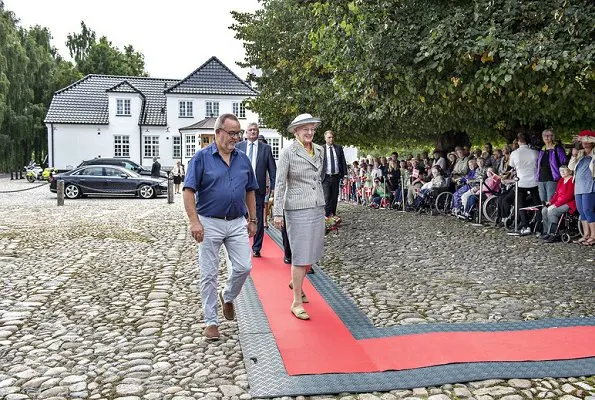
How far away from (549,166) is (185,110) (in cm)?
4193

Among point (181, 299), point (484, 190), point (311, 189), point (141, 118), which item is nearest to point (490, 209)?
point (484, 190)

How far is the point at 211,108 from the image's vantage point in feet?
166

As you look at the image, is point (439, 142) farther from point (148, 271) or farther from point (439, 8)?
point (148, 271)

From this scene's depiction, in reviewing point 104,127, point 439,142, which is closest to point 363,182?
point 439,142

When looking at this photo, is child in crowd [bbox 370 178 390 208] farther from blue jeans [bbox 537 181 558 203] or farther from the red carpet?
the red carpet

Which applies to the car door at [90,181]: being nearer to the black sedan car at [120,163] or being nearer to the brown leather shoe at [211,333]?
the black sedan car at [120,163]

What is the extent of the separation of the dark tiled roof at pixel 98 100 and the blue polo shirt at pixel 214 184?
4648cm

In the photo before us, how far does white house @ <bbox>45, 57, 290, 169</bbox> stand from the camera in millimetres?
49625

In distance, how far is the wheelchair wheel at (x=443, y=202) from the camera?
642 inches

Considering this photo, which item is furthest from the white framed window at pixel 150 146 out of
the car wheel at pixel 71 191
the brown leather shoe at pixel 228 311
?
the brown leather shoe at pixel 228 311

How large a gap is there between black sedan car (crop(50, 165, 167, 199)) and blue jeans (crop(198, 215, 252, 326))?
21.2m

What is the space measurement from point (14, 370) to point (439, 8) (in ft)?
26.8

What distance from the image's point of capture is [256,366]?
4512 mm

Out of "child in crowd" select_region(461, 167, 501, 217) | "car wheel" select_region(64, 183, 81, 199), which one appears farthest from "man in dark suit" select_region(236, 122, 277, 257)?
"car wheel" select_region(64, 183, 81, 199)
